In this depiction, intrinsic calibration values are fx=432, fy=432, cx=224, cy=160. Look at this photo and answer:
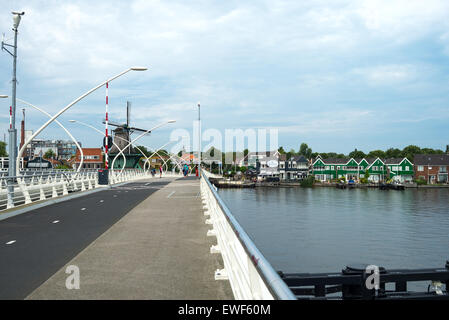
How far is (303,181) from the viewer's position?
14100 cm

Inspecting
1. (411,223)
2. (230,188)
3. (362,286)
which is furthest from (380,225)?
(230,188)

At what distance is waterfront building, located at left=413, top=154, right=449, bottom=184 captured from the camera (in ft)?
449

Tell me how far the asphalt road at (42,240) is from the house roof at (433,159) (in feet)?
459

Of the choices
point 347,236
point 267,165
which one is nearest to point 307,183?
point 267,165

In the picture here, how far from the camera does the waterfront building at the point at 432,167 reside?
5394 inches

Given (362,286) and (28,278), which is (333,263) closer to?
(362,286)

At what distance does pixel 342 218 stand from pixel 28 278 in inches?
2221

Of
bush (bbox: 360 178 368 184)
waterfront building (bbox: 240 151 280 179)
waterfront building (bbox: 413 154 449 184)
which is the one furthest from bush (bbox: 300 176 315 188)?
waterfront building (bbox: 413 154 449 184)

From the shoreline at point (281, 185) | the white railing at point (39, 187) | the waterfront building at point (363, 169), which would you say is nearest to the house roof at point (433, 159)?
the waterfront building at point (363, 169)

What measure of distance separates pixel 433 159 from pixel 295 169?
4583 cm

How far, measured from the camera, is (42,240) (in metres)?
10.7

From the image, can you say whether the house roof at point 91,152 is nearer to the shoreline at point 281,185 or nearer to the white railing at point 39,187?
the shoreline at point 281,185

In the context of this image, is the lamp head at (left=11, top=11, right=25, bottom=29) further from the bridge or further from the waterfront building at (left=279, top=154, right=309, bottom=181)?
the waterfront building at (left=279, top=154, right=309, bottom=181)

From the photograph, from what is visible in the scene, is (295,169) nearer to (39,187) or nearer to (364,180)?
(364,180)
